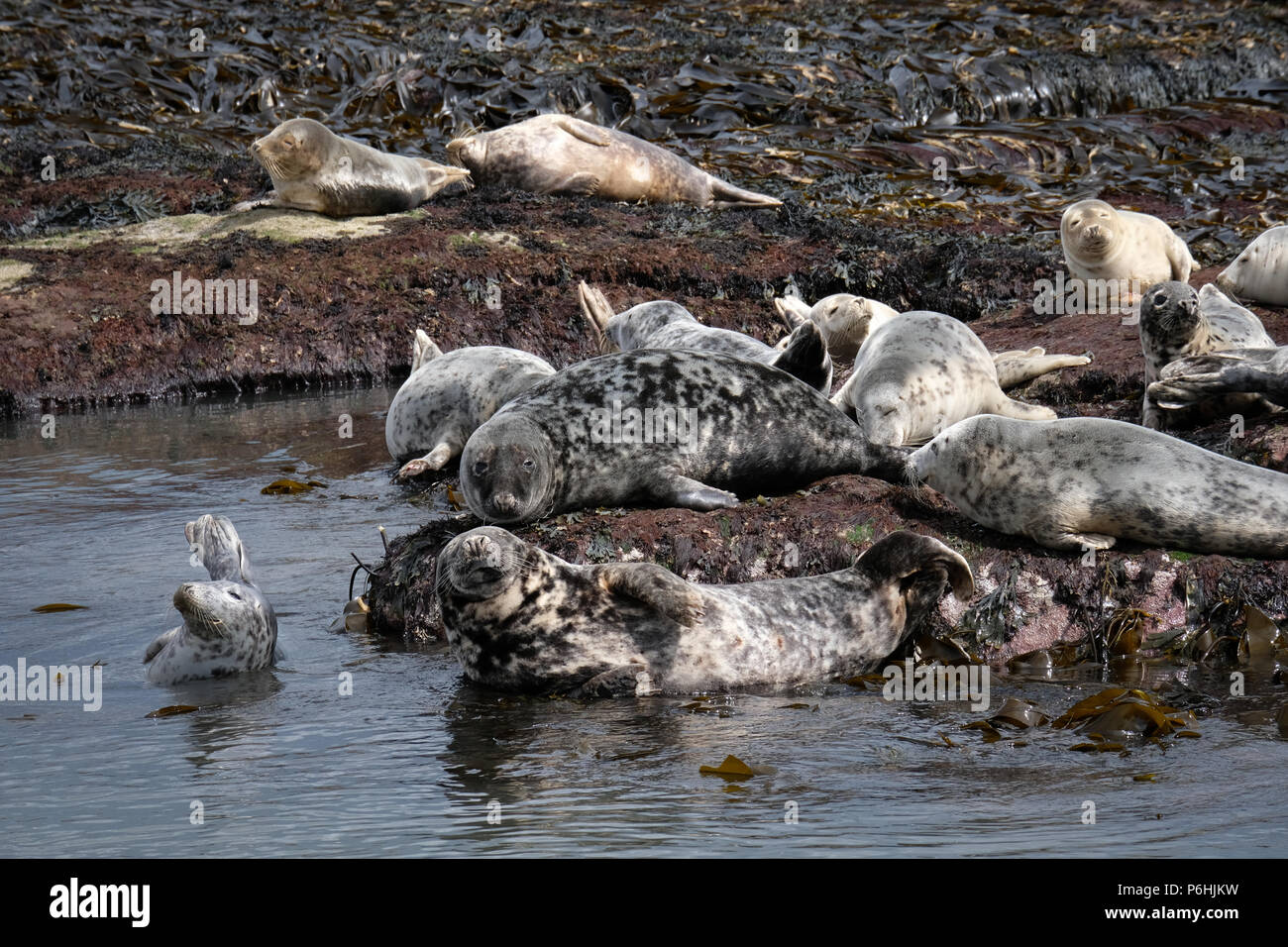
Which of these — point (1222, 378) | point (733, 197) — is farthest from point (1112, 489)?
point (733, 197)

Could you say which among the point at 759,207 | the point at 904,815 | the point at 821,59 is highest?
the point at 821,59

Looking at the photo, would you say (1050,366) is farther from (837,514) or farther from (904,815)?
(904,815)

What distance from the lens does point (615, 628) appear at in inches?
187

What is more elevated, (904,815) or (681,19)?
(681,19)

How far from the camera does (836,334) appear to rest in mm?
8906

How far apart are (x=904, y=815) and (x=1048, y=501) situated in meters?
2.25

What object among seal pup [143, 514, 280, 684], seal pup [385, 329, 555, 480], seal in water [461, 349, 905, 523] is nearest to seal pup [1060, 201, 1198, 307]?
seal pup [385, 329, 555, 480]

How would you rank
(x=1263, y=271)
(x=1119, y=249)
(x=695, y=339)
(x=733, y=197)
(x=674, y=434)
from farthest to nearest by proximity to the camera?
(x=733, y=197) < (x=1119, y=249) < (x=1263, y=271) < (x=695, y=339) < (x=674, y=434)

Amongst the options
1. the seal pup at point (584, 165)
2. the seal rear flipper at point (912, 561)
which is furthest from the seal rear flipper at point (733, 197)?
the seal rear flipper at point (912, 561)

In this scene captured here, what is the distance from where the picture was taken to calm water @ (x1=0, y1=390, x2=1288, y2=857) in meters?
3.29

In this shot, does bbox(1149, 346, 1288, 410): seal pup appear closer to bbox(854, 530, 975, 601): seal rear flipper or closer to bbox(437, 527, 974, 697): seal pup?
bbox(854, 530, 975, 601): seal rear flipper

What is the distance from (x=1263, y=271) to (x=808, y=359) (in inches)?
137

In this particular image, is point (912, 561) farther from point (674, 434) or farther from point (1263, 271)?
point (1263, 271)
